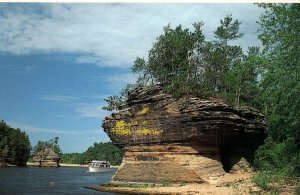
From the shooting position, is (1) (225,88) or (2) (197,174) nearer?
(2) (197,174)

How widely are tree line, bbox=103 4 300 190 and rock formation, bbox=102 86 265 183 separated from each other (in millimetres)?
1572

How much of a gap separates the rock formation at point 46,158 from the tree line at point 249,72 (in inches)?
3031

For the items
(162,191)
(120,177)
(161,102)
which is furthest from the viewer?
(120,177)

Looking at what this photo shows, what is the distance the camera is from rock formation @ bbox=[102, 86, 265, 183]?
28719 mm

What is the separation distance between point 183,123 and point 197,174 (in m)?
3.84

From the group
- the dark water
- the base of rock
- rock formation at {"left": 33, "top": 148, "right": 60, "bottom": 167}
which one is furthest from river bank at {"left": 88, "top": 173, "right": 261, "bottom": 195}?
rock formation at {"left": 33, "top": 148, "right": 60, "bottom": 167}

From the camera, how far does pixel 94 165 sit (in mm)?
87688

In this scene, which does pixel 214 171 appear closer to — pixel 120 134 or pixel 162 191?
pixel 162 191

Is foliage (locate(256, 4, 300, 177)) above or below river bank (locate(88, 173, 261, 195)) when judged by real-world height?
above

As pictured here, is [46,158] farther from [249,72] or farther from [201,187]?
[201,187]

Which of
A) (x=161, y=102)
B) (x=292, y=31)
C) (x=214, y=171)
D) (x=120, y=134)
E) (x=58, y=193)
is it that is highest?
(x=292, y=31)

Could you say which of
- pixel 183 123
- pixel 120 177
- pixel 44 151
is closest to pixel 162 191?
pixel 183 123

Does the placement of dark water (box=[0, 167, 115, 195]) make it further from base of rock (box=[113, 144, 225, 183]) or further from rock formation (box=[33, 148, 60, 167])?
rock formation (box=[33, 148, 60, 167])

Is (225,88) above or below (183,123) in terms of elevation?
above
